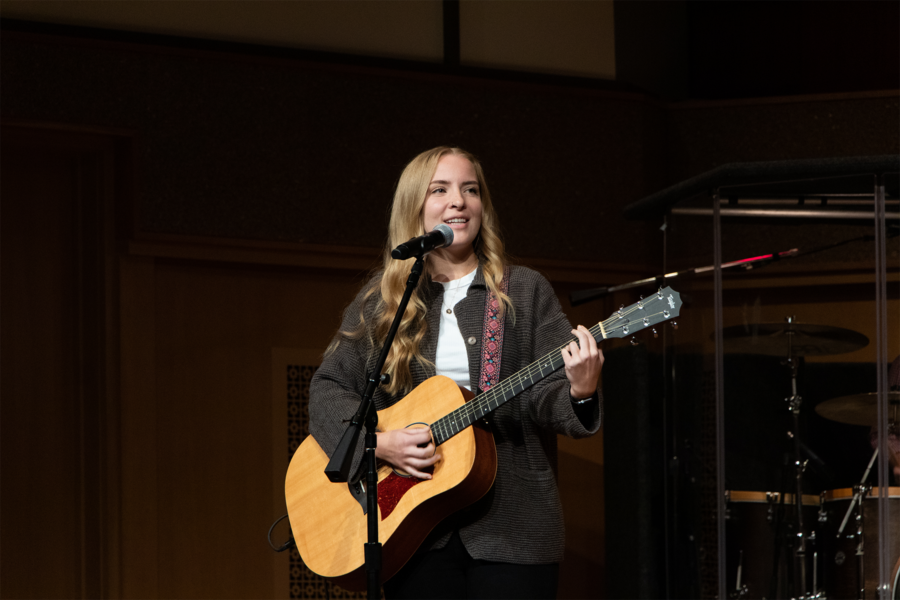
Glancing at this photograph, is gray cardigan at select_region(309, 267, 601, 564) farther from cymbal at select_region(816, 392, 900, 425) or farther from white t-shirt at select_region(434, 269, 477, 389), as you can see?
cymbal at select_region(816, 392, 900, 425)

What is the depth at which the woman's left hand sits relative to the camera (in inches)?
93.7

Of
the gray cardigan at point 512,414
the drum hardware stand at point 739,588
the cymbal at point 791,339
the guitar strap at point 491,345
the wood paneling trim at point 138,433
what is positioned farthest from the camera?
the wood paneling trim at point 138,433

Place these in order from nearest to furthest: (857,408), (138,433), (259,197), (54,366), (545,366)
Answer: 1. (545,366)
2. (857,408)
3. (138,433)
4. (54,366)
5. (259,197)

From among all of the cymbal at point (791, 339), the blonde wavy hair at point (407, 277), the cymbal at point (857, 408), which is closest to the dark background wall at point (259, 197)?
the cymbal at point (791, 339)

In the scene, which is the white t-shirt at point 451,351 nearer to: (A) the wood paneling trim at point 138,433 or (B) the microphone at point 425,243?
(B) the microphone at point 425,243

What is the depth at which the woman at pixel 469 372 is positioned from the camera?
2.46 meters

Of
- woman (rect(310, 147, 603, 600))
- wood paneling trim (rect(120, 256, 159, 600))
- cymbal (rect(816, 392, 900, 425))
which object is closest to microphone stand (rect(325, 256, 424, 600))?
woman (rect(310, 147, 603, 600))

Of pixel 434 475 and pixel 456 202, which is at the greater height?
pixel 456 202

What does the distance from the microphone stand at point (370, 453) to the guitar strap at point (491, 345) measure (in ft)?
0.71

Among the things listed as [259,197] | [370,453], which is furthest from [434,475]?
[259,197]

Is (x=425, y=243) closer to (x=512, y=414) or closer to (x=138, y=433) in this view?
(x=512, y=414)

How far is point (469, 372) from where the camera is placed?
2.65 m

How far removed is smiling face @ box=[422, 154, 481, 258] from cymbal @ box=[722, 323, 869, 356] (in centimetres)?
84

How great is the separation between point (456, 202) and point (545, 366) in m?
0.48
